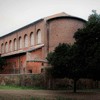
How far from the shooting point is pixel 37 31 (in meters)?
50.0

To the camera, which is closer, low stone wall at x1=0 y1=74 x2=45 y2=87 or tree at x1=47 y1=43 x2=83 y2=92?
tree at x1=47 y1=43 x2=83 y2=92

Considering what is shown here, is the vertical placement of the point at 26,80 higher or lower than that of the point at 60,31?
lower

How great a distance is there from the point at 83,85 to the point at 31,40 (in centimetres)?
1438

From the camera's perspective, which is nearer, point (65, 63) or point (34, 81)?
point (65, 63)

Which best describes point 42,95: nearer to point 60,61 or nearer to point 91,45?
point 91,45

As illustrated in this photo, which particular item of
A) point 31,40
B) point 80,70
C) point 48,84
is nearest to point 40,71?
point 48,84

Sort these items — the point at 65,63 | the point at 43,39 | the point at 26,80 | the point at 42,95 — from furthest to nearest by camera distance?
the point at 43,39
the point at 26,80
the point at 65,63
the point at 42,95

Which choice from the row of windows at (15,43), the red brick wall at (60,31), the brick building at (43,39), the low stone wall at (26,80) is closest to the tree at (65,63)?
the low stone wall at (26,80)

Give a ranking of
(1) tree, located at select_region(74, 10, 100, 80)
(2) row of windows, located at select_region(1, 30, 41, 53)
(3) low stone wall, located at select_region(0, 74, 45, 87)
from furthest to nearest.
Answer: (2) row of windows, located at select_region(1, 30, 41, 53)
(3) low stone wall, located at select_region(0, 74, 45, 87)
(1) tree, located at select_region(74, 10, 100, 80)

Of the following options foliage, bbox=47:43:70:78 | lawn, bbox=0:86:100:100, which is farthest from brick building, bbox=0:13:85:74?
lawn, bbox=0:86:100:100

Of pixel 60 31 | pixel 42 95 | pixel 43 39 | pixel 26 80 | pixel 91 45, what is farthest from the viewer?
pixel 43 39

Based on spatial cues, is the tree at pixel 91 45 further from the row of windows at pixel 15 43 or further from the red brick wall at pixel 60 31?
the row of windows at pixel 15 43

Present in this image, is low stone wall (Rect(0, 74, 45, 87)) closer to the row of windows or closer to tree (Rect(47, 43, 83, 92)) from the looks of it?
tree (Rect(47, 43, 83, 92))

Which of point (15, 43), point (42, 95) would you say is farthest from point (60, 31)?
point (42, 95)
